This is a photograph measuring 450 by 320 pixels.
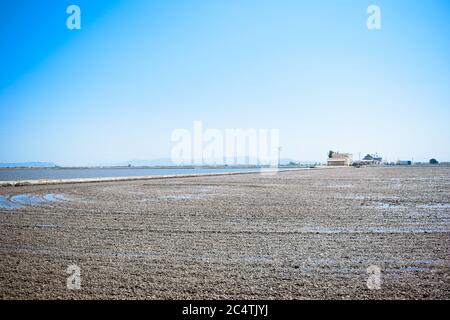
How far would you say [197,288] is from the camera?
4.22m

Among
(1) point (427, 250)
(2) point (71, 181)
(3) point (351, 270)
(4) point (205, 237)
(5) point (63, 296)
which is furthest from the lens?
(2) point (71, 181)

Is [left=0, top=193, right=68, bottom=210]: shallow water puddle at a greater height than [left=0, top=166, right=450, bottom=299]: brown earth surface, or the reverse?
[left=0, top=166, right=450, bottom=299]: brown earth surface

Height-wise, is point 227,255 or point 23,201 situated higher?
point 227,255

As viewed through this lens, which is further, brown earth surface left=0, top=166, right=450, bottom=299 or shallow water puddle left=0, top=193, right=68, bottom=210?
shallow water puddle left=0, top=193, right=68, bottom=210

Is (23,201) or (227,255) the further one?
(23,201)

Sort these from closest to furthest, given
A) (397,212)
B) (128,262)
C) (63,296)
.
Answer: (63,296), (128,262), (397,212)

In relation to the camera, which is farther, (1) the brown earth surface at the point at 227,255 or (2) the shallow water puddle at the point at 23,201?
(2) the shallow water puddle at the point at 23,201

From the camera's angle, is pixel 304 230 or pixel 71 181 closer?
pixel 304 230

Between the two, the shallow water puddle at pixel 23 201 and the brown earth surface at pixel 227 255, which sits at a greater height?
the brown earth surface at pixel 227 255

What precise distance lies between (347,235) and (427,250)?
69.7 inches
